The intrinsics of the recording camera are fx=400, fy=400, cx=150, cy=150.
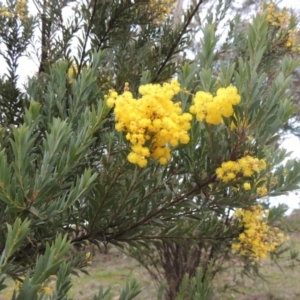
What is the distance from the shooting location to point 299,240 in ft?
31.2

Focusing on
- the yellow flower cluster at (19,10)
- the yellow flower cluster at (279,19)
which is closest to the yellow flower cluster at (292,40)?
the yellow flower cluster at (279,19)

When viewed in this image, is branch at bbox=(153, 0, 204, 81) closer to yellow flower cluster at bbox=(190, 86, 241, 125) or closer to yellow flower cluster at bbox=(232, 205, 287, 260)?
yellow flower cluster at bbox=(232, 205, 287, 260)

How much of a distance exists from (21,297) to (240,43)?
2372mm

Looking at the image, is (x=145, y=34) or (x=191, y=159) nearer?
(x=191, y=159)

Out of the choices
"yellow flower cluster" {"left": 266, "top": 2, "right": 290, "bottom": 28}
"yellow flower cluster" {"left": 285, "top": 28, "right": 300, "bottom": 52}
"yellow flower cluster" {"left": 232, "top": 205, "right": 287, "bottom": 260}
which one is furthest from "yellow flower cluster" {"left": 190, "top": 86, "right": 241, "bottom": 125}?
"yellow flower cluster" {"left": 266, "top": 2, "right": 290, "bottom": 28}

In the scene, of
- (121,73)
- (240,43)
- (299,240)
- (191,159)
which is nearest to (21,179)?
(191,159)

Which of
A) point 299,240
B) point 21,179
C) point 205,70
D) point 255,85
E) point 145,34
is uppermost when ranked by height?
point 299,240

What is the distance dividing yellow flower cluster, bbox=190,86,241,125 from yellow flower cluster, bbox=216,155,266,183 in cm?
14

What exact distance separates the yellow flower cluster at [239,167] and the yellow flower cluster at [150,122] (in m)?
0.18

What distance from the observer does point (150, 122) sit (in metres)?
1.04

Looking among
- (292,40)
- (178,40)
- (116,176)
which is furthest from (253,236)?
(292,40)

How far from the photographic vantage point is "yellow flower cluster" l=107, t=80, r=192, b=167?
3.42 feet

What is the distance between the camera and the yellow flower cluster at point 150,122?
1.04 m

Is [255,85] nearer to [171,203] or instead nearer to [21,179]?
[171,203]
